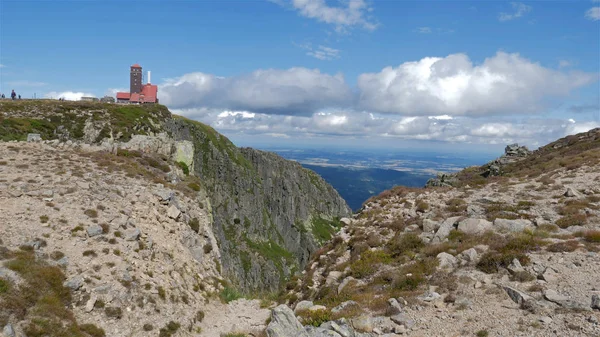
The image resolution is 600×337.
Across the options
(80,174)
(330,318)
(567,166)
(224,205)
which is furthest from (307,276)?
(224,205)

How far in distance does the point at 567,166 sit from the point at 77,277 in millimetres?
46029

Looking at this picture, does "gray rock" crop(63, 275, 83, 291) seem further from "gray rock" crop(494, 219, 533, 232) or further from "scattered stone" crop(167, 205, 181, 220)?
"gray rock" crop(494, 219, 533, 232)

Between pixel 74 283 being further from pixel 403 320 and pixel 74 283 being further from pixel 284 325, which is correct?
pixel 403 320

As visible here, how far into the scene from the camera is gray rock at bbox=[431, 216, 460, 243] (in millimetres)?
21734

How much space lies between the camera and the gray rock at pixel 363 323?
1392 cm

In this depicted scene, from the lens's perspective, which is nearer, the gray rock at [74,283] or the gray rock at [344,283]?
the gray rock at [74,283]

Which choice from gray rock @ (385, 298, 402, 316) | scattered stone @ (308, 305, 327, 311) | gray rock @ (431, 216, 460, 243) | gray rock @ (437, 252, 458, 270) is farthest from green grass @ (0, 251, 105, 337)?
gray rock @ (431, 216, 460, 243)

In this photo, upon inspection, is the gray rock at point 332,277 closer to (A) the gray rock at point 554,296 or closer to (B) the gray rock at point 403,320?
(B) the gray rock at point 403,320

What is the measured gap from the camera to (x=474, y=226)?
21.4 metres

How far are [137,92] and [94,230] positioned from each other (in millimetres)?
188428

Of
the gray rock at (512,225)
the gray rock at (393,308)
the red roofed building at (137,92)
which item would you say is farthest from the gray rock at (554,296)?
the red roofed building at (137,92)

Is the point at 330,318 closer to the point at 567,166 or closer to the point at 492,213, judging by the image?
the point at 492,213

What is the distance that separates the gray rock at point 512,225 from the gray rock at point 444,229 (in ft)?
8.82

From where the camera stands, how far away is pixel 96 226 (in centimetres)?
2211
